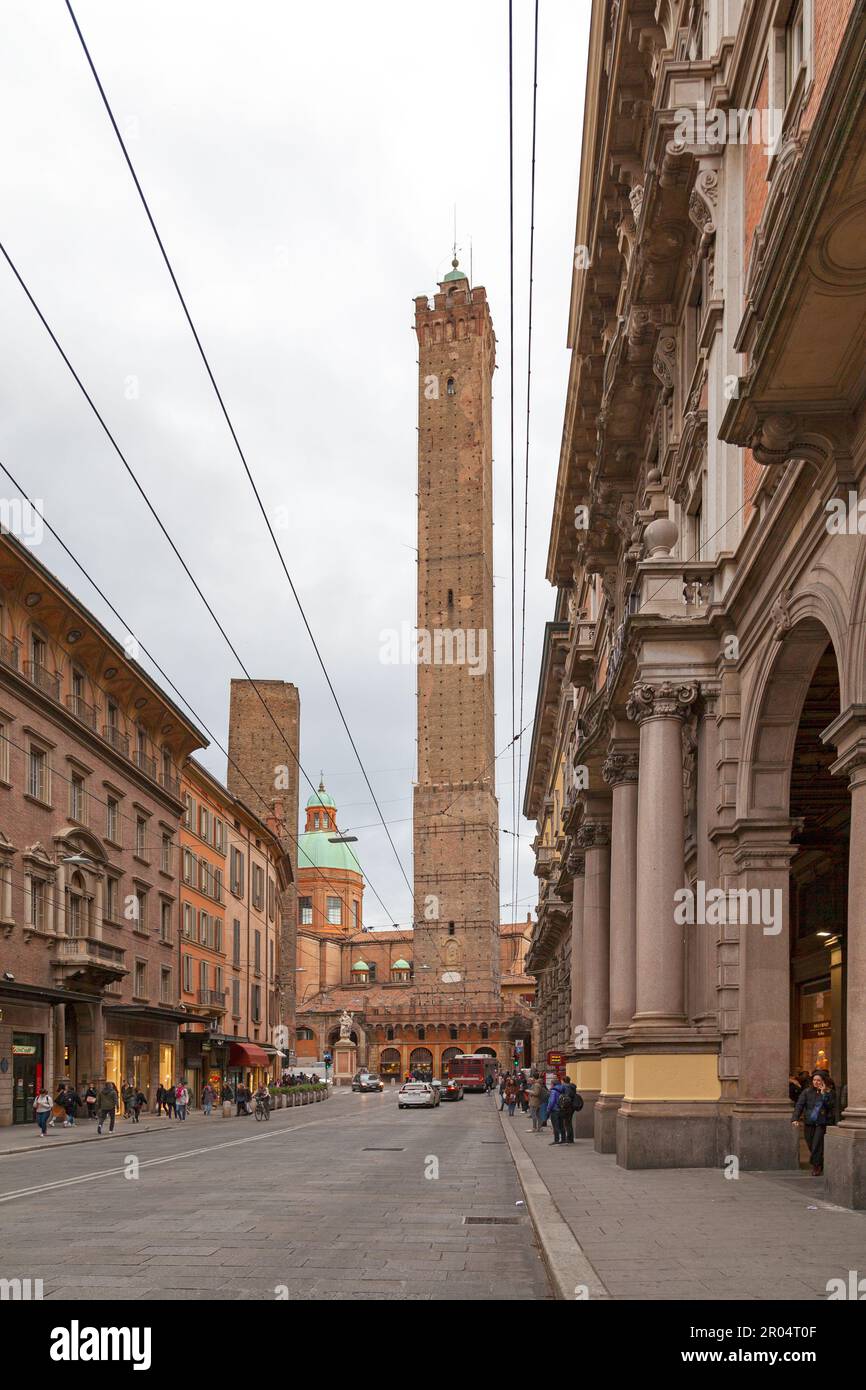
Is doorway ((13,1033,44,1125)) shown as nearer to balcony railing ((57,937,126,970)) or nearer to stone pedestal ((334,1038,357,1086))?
balcony railing ((57,937,126,970))

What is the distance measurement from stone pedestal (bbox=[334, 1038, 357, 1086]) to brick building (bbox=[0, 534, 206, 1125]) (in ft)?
238

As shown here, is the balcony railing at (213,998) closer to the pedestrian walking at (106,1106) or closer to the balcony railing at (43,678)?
the balcony railing at (43,678)

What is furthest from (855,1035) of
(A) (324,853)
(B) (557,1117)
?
(A) (324,853)

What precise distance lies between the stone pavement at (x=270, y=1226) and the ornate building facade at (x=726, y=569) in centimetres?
362

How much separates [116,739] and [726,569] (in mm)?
34479

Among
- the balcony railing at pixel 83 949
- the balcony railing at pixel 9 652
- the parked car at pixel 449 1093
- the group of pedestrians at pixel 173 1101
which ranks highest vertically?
the balcony railing at pixel 9 652

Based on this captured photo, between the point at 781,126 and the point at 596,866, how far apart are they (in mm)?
19181

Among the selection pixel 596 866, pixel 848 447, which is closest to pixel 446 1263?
pixel 848 447

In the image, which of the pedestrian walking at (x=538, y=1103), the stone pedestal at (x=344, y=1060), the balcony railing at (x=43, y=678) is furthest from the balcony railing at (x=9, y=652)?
the stone pedestal at (x=344, y=1060)

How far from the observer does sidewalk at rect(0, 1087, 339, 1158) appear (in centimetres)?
3259

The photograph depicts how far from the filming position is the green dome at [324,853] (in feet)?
531

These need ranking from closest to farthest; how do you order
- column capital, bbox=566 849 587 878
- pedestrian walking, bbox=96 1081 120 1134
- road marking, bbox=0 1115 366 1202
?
road marking, bbox=0 1115 366 1202, column capital, bbox=566 849 587 878, pedestrian walking, bbox=96 1081 120 1134

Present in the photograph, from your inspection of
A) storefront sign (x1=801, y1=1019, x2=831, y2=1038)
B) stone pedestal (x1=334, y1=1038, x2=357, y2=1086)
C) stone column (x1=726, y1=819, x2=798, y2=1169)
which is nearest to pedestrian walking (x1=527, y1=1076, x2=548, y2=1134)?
storefront sign (x1=801, y1=1019, x2=831, y2=1038)
